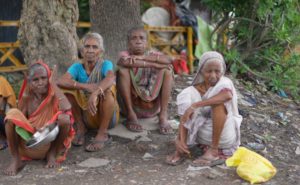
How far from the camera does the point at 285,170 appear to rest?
423 centimetres

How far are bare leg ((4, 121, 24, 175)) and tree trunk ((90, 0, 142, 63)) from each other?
90.3 inches

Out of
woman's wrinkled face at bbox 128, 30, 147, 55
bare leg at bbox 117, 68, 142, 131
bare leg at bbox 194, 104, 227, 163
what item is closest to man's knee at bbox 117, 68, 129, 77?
bare leg at bbox 117, 68, 142, 131

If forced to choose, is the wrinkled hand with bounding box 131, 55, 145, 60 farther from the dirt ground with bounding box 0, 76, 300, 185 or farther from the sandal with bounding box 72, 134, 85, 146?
the sandal with bounding box 72, 134, 85, 146

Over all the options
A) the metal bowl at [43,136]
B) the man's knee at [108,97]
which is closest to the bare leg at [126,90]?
the man's knee at [108,97]

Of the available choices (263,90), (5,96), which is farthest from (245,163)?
(263,90)

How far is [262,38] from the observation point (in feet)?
25.2

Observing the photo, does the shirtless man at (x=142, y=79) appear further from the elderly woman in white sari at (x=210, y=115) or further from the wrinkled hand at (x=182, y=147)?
the wrinkled hand at (x=182, y=147)

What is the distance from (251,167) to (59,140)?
1.78 m

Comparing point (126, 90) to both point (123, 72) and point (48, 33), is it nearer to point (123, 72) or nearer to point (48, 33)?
point (123, 72)

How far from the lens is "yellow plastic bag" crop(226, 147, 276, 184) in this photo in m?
3.82

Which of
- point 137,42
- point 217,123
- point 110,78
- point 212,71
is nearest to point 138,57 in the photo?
point 137,42

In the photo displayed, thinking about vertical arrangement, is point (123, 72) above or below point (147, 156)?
above

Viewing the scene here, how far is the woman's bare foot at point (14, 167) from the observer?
407cm

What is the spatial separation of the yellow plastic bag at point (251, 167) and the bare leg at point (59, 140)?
1.52 meters
